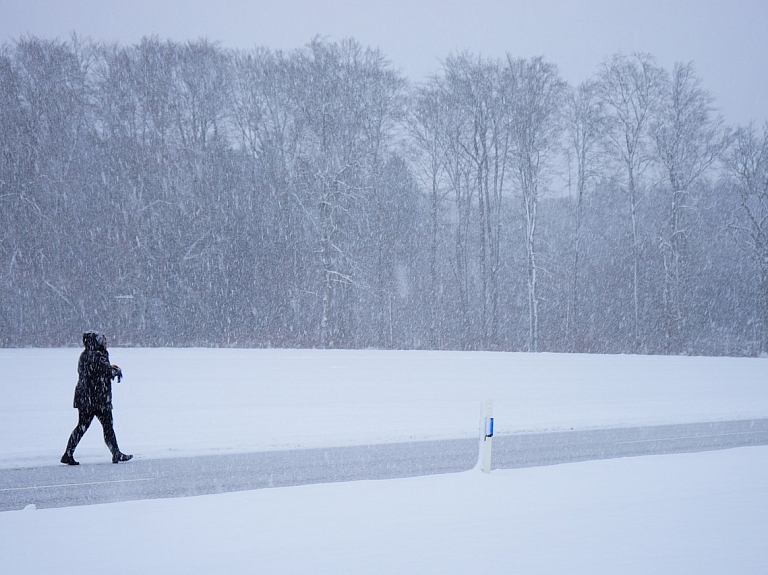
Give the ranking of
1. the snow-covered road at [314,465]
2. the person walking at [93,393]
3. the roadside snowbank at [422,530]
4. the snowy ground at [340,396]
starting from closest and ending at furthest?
the roadside snowbank at [422,530], the snow-covered road at [314,465], the person walking at [93,393], the snowy ground at [340,396]

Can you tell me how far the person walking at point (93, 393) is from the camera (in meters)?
10.4

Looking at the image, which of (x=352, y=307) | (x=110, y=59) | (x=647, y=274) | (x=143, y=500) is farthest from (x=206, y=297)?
(x=143, y=500)

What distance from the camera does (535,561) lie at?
18.1ft

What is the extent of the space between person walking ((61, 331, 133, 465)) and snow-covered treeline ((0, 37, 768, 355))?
2394 centimetres

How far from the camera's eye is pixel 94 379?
1045 cm

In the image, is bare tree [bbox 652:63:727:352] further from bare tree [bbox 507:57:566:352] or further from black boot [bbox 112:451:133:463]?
black boot [bbox 112:451:133:463]

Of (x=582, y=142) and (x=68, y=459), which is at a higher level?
(x=582, y=142)

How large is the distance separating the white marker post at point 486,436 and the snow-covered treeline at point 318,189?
26119 mm

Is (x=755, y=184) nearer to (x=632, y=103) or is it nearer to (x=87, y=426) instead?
(x=632, y=103)

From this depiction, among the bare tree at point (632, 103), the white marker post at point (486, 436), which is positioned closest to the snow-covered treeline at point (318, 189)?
the bare tree at point (632, 103)

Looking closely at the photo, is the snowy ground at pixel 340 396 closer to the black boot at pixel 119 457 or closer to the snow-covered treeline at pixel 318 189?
the black boot at pixel 119 457

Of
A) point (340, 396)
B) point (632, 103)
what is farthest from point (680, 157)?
point (340, 396)

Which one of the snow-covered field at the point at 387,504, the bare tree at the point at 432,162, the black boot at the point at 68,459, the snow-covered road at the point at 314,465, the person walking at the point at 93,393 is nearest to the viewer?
the snow-covered field at the point at 387,504

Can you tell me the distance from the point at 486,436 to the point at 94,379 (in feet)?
19.0
